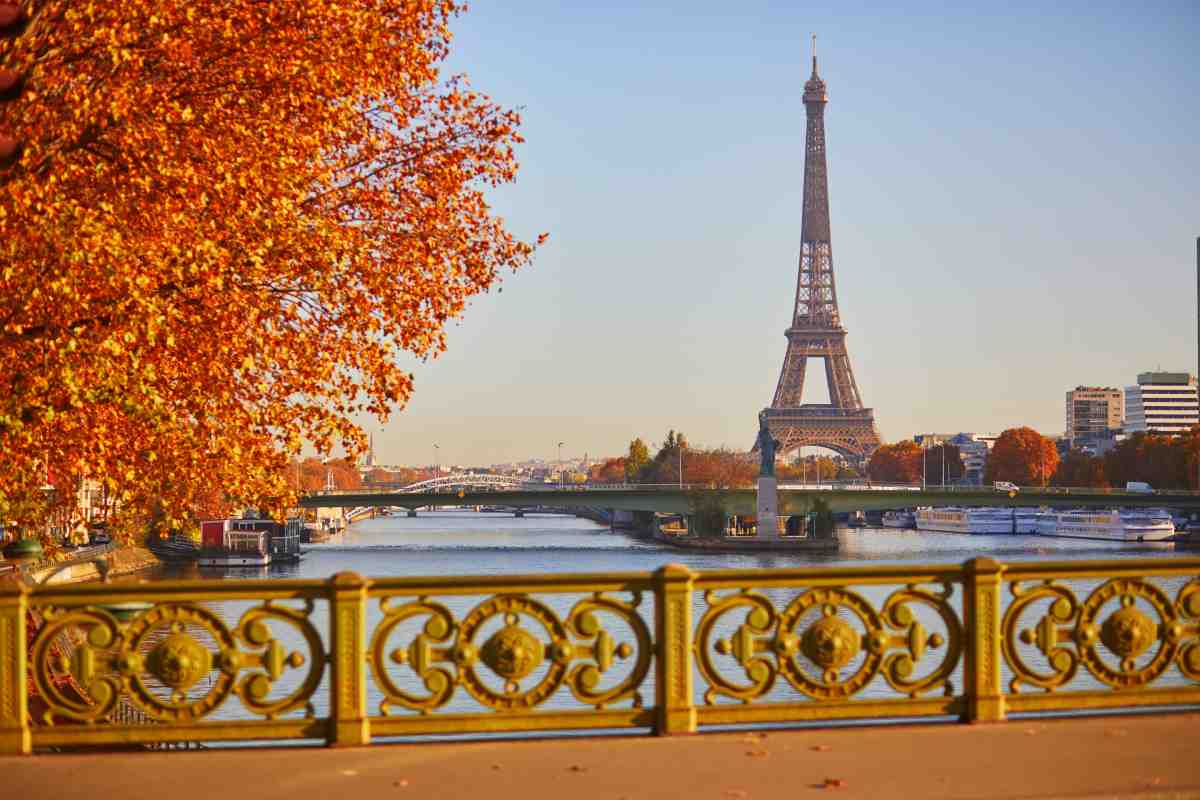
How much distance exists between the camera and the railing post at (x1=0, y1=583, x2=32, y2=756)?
931 cm

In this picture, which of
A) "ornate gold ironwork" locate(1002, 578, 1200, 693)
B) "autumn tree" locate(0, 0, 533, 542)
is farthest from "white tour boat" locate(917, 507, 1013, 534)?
"ornate gold ironwork" locate(1002, 578, 1200, 693)

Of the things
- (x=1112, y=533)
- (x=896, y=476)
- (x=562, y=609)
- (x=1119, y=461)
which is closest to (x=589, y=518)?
(x=896, y=476)

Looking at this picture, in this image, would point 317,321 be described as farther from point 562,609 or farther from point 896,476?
point 896,476

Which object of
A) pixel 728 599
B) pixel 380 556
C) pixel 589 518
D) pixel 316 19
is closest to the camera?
pixel 728 599

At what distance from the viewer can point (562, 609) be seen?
32.3 metres

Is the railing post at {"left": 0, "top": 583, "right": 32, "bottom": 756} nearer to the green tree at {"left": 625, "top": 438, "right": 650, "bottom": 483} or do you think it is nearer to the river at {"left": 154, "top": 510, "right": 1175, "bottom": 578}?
the river at {"left": 154, "top": 510, "right": 1175, "bottom": 578}

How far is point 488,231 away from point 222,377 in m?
2.94

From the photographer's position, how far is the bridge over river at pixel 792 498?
3617 inches

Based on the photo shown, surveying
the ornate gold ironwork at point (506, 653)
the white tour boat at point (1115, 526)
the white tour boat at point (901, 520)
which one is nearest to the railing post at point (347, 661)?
the ornate gold ironwork at point (506, 653)

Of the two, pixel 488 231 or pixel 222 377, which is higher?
pixel 488 231

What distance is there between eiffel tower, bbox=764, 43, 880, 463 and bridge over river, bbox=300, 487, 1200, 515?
5128cm

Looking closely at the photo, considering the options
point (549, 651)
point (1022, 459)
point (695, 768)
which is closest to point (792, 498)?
point (1022, 459)

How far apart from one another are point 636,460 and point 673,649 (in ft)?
508

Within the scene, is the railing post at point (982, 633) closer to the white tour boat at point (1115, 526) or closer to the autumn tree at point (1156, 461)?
the white tour boat at point (1115, 526)
